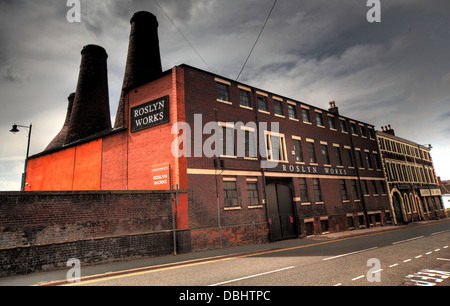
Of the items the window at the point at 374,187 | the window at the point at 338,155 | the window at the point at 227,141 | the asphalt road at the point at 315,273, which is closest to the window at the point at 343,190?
the window at the point at 338,155

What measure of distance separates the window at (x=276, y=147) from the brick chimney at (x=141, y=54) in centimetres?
1208

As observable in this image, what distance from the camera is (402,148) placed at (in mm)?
38188

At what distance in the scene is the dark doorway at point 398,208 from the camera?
3191cm

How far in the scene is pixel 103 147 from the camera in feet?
63.9

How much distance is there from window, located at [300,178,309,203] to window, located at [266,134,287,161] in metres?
2.77

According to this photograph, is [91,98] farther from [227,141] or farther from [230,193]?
[230,193]

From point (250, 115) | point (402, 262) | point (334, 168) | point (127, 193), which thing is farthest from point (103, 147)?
point (334, 168)

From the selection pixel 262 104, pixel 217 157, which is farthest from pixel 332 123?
Result: pixel 217 157

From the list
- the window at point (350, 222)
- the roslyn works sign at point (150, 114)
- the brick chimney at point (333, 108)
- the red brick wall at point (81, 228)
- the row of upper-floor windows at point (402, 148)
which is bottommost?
the window at point (350, 222)

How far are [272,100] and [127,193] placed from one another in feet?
46.8

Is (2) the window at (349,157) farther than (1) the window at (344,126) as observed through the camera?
No

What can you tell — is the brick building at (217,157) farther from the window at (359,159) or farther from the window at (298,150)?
the window at (359,159)

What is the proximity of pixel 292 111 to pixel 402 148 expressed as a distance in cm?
2565

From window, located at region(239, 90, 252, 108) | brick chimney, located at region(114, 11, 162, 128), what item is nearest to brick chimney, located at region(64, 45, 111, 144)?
brick chimney, located at region(114, 11, 162, 128)
